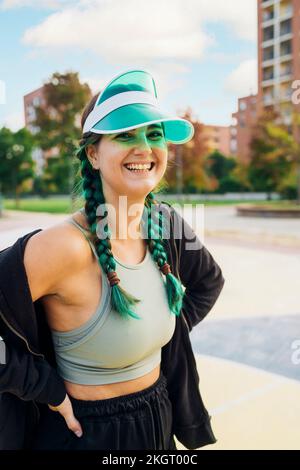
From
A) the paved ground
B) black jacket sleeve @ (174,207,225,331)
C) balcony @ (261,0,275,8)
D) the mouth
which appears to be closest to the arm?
the mouth

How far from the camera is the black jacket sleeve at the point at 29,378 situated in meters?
1.18

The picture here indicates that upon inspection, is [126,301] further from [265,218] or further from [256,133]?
[256,133]

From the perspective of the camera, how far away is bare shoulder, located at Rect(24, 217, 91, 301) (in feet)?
3.90

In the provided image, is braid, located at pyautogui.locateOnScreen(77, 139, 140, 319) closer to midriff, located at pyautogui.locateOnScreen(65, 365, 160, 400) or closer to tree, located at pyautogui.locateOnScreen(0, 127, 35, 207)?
midriff, located at pyautogui.locateOnScreen(65, 365, 160, 400)

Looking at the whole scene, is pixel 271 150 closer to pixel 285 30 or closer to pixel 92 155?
pixel 92 155

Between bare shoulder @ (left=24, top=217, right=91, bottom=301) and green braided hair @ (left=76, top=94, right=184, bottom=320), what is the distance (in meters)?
0.06

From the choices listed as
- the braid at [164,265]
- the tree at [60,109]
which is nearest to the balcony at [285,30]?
the tree at [60,109]

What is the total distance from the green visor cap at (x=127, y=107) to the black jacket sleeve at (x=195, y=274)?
15.8 inches

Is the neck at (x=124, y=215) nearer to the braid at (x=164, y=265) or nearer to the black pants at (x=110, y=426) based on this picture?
the braid at (x=164, y=265)

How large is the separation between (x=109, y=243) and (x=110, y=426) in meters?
0.47

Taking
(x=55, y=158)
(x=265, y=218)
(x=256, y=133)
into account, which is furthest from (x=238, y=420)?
(x=55, y=158)

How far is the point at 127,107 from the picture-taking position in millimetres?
1230

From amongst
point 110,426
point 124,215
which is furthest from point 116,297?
point 110,426
